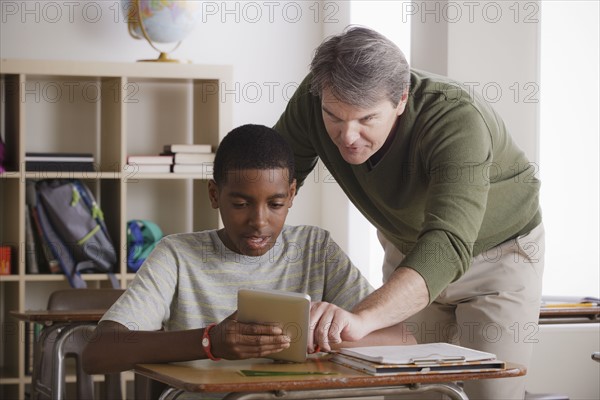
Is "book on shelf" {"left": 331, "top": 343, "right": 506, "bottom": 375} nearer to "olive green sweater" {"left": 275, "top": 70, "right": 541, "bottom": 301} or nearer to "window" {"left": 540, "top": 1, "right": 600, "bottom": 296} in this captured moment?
"olive green sweater" {"left": 275, "top": 70, "right": 541, "bottom": 301}

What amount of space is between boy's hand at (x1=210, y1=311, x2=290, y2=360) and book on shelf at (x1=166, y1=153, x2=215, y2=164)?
288 centimetres

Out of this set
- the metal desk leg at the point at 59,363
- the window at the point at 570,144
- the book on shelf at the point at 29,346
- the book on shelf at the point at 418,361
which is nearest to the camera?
the book on shelf at the point at 418,361

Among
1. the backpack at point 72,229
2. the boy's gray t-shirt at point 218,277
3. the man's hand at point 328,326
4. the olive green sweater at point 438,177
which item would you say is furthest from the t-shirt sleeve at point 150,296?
the backpack at point 72,229

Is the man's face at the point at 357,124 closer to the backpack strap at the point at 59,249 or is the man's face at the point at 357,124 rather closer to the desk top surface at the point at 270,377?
the desk top surface at the point at 270,377

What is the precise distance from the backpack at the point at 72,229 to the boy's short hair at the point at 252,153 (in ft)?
8.14

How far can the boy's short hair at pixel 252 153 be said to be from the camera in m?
1.78

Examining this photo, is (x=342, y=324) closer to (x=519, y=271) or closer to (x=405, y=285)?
(x=405, y=285)

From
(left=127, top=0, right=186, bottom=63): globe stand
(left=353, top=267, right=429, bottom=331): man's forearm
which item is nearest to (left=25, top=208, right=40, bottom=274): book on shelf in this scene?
(left=127, top=0, right=186, bottom=63): globe stand

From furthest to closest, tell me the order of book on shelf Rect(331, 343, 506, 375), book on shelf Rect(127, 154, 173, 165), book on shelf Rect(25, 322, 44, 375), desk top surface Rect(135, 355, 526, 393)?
book on shelf Rect(127, 154, 173, 165) < book on shelf Rect(25, 322, 44, 375) < book on shelf Rect(331, 343, 506, 375) < desk top surface Rect(135, 355, 526, 393)

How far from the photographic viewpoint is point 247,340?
1453 mm

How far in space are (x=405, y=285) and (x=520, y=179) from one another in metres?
0.63

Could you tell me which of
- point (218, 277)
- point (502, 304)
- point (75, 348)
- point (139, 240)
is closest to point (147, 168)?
point (139, 240)

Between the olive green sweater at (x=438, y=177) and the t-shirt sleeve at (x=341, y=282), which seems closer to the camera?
the olive green sweater at (x=438, y=177)

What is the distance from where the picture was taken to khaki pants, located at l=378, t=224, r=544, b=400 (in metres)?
2.12
